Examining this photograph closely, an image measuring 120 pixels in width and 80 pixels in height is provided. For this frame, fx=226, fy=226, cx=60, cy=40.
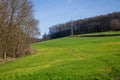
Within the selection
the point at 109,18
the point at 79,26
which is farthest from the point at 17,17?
the point at 79,26

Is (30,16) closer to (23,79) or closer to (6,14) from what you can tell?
(6,14)

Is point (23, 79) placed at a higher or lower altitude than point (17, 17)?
lower

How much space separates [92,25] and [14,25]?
9267 centimetres

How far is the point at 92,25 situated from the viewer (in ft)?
423

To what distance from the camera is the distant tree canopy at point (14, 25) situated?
37.9m

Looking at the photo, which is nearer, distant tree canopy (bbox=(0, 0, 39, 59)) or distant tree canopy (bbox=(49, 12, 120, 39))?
distant tree canopy (bbox=(0, 0, 39, 59))

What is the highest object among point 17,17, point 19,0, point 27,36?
point 19,0

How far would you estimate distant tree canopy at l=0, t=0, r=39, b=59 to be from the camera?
124 ft

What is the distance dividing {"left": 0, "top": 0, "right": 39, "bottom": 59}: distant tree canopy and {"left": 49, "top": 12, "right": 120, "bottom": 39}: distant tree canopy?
6587 cm

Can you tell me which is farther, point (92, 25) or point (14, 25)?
point (92, 25)

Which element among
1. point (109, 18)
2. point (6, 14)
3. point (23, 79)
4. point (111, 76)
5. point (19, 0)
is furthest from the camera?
point (109, 18)

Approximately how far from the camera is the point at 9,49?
42.2 meters

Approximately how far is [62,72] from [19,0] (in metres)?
26.9

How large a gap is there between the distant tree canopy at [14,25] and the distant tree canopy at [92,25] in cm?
6587
